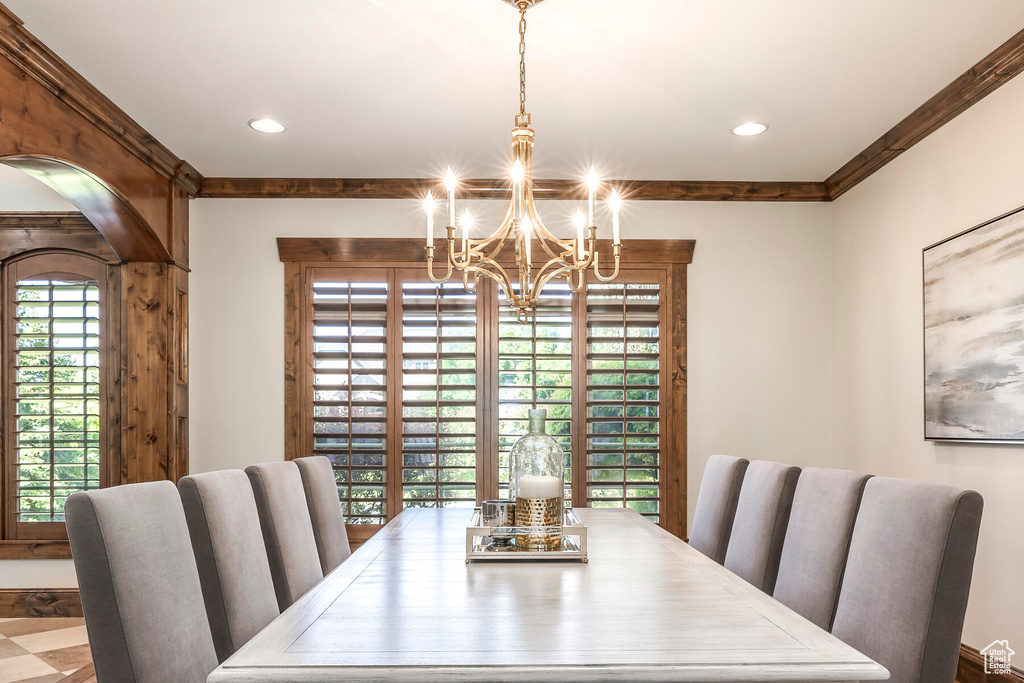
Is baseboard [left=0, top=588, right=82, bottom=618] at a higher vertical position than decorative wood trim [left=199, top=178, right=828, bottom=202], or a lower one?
lower

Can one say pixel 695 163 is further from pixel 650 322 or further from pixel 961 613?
pixel 961 613

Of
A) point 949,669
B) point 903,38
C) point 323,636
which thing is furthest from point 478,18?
point 949,669

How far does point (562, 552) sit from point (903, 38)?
2206mm

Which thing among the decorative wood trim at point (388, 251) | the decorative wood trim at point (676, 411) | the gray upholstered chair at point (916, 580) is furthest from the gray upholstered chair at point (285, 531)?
the decorative wood trim at point (676, 411)

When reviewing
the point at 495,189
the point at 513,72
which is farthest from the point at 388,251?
the point at 513,72

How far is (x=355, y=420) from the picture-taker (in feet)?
14.6

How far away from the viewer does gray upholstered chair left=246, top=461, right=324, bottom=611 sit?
2129mm

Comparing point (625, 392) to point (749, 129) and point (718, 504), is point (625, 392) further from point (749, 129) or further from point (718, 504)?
point (718, 504)

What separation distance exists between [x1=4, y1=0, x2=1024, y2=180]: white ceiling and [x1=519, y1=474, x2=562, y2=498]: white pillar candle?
1.52 m

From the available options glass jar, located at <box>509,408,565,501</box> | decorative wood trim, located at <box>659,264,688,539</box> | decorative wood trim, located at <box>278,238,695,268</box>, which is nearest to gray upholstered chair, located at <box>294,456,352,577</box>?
glass jar, located at <box>509,408,565,501</box>

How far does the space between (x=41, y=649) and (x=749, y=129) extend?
165 inches

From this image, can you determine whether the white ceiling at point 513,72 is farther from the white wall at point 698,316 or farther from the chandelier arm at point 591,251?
the chandelier arm at point 591,251

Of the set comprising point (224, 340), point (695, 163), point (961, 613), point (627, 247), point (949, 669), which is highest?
point (695, 163)

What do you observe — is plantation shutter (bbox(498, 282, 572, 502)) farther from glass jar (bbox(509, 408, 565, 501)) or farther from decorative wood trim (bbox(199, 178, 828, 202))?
glass jar (bbox(509, 408, 565, 501))
